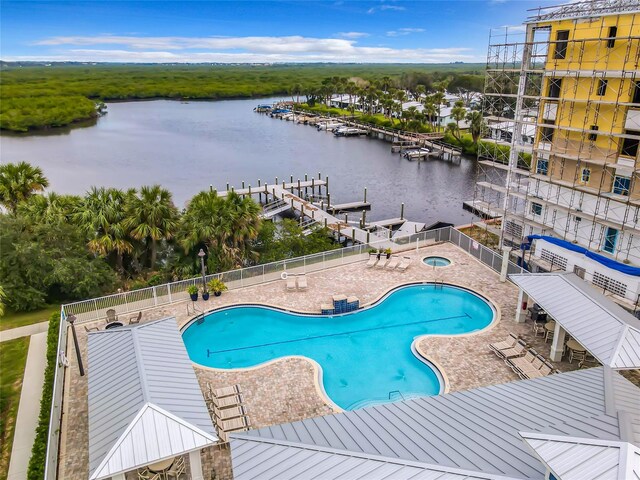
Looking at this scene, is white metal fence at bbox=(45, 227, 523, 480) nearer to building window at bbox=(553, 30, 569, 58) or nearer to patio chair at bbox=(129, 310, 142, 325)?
patio chair at bbox=(129, 310, 142, 325)

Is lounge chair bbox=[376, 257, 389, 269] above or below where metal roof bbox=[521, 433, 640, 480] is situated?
below

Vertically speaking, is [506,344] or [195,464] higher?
[195,464]

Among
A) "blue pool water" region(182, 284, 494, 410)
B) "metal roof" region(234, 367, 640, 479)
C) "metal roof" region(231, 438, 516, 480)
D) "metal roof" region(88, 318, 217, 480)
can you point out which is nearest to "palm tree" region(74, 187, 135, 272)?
"blue pool water" region(182, 284, 494, 410)

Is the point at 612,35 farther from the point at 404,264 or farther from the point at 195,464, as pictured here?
the point at 195,464

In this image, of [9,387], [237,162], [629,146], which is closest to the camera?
[9,387]

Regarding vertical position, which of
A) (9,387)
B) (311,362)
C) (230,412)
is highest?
(230,412)

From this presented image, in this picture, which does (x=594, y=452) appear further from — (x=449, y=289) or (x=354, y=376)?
(x=449, y=289)

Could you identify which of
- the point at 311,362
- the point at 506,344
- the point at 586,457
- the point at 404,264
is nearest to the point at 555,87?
the point at 404,264
